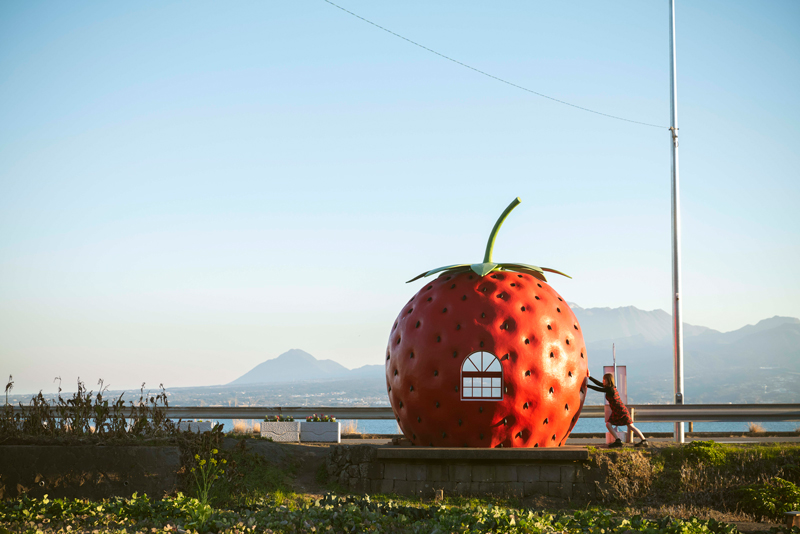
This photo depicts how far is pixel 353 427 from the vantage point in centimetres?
1762

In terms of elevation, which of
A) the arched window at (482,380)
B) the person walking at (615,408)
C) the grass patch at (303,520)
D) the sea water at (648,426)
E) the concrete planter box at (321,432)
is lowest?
the sea water at (648,426)

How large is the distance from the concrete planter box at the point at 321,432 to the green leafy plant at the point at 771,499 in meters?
8.63

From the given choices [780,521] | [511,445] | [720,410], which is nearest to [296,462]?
[511,445]

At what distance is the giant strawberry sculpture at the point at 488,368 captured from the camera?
9.48m

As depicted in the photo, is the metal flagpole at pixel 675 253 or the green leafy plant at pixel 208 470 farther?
the metal flagpole at pixel 675 253

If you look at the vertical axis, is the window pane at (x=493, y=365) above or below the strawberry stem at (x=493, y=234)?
below

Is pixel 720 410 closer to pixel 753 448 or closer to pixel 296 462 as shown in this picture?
pixel 753 448

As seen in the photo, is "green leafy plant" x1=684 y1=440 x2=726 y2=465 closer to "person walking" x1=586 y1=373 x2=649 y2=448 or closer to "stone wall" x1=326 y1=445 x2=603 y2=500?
"person walking" x1=586 y1=373 x2=649 y2=448

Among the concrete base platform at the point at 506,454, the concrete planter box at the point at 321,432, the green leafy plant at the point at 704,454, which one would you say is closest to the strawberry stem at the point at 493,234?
the concrete base platform at the point at 506,454

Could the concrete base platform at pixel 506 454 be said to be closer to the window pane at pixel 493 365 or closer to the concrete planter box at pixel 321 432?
the window pane at pixel 493 365

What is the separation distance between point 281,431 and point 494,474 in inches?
255

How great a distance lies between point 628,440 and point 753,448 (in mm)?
2178

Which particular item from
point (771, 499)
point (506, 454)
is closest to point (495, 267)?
point (506, 454)

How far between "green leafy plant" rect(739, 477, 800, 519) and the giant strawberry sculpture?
2.65 m
